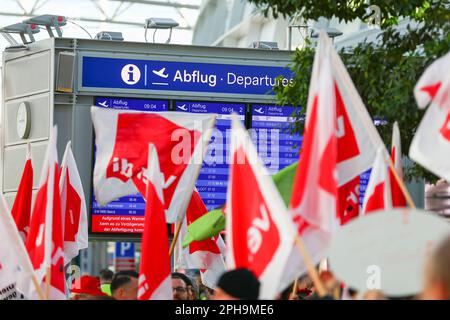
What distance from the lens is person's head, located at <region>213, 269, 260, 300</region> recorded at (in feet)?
26.2

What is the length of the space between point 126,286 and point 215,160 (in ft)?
25.0

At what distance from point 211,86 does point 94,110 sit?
21.1 ft

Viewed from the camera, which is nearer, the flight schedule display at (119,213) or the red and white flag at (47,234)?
the red and white flag at (47,234)

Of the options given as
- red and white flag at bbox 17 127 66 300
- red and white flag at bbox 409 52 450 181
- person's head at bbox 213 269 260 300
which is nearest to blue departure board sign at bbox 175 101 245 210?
red and white flag at bbox 17 127 66 300

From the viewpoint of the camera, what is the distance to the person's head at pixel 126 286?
1230 cm

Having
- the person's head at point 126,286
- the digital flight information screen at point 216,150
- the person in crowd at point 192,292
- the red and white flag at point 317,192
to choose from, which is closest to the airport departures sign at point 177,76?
the digital flight information screen at point 216,150

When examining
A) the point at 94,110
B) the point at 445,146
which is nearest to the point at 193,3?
the point at 94,110

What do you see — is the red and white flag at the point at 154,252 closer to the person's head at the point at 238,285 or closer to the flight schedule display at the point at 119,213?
the person's head at the point at 238,285

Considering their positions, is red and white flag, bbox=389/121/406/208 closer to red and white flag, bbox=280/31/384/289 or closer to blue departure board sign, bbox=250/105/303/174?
red and white flag, bbox=280/31/384/289

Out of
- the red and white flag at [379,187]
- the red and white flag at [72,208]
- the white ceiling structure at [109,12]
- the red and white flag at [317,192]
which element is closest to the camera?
the red and white flag at [317,192]

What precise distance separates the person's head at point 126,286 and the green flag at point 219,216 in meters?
1.04

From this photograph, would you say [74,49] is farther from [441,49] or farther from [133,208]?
[441,49]

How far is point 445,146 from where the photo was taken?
31.6 ft

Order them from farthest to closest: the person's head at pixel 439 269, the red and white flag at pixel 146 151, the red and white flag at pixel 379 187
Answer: the red and white flag at pixel 146 151 → the red and white flag at pixel 379 187 → the person's head at pixel 439 269
